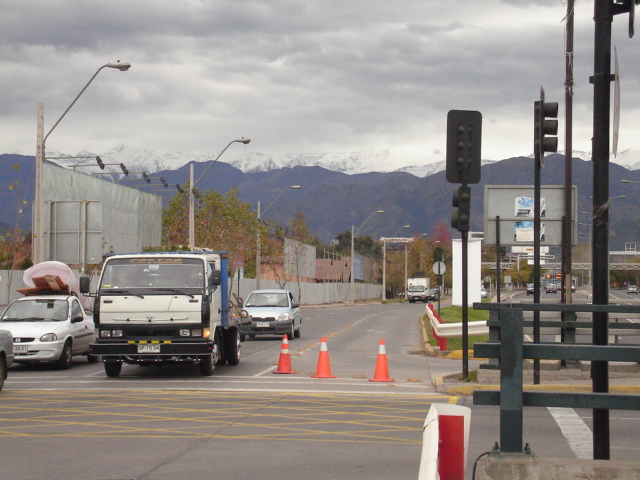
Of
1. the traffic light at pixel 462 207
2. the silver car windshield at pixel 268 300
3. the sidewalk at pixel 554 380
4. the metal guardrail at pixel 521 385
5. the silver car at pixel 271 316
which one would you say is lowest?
the sidewalk at pixel 554 380

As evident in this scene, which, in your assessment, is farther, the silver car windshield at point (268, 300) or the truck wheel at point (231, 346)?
the silver car windshield at point (268, 300)

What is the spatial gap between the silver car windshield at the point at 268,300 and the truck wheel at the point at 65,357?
1154cm

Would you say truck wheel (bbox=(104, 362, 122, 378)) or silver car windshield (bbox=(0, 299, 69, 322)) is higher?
silver car windshield (bbox=(0, 299, 69, 322))


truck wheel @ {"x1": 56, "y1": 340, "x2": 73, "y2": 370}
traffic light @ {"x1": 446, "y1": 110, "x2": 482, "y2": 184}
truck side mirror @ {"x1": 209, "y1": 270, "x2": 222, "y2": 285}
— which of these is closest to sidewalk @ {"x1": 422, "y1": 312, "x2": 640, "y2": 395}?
traffic light @ {"x1": 446, "y1": 110, "x2": 482, "y2": 184}

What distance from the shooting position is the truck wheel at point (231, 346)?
65.2 feet

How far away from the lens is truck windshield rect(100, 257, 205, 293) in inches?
673

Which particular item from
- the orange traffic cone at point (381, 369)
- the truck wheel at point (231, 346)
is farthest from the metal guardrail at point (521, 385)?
the truck wheel at point (231, 346)

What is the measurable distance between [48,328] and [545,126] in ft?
39.0

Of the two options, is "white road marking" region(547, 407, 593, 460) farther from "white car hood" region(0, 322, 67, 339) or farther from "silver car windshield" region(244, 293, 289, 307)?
"silver car windshield" region(244, 293, 289, 307)

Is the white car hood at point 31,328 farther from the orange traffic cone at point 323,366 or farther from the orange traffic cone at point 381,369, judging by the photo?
the orange traffic cone at point 381,369

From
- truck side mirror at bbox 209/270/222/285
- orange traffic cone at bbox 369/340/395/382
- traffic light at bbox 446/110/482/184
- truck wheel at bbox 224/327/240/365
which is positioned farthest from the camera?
truck wheel at bbox 224/327/240/365

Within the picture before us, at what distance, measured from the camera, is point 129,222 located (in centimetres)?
5225

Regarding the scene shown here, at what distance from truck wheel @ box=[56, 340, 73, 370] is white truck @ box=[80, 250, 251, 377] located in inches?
91.2

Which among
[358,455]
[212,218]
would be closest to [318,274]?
[212,218]
